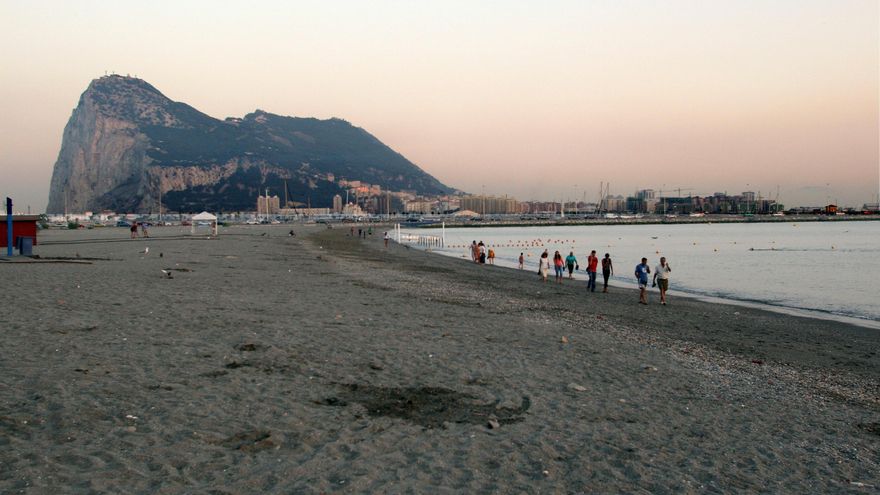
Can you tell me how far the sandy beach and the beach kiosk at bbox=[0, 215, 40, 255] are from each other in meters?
13.1

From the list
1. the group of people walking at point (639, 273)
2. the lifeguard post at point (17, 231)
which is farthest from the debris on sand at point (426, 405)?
the lifeguard post at point (17, 231)

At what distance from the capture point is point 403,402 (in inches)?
327

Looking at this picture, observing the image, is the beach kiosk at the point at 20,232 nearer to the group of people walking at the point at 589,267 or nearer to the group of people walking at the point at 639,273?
the group of people walking at the point at 589,267

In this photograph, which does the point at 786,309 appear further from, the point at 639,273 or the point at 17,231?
the point at 17,231

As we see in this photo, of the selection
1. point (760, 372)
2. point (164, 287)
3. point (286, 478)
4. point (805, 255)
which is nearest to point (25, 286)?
point (164, 287)

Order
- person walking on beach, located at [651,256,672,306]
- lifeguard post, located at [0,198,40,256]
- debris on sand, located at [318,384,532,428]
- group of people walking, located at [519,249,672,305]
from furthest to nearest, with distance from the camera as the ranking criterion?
lifeguard post, located at [0,198,40,256]
group of people walking, located at [519,249,672,305]
person walking on beach, located at [651,256,672,306]
debris on sand, located at [318,384,532,428]

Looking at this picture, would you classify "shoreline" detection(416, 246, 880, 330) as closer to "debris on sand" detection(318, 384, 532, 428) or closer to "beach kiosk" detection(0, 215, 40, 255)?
"debris on sand" detection(318, 384, 532, 428)

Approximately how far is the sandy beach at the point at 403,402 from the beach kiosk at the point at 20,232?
13.1 meters

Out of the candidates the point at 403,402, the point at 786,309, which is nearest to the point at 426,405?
the point at 403,402

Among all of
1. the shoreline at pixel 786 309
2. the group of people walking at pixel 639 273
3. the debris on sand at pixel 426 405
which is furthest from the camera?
the group of people walking at pixel 639 273

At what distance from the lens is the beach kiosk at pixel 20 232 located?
27250 millimetres

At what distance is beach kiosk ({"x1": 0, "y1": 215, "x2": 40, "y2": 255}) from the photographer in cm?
2725

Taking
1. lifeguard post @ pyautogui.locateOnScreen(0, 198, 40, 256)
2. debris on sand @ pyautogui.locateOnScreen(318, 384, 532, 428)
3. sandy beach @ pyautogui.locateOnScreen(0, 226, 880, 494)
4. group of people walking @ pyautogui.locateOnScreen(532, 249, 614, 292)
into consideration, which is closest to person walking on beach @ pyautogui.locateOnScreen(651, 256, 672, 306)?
group of people walking @ pyautogui.locateOnScreen(532, 249, 614, 292)

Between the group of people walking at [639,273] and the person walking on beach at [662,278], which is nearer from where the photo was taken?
the person walking on beach at [662,278]
